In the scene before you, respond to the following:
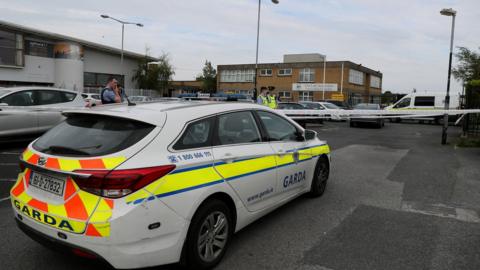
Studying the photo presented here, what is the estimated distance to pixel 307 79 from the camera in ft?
189

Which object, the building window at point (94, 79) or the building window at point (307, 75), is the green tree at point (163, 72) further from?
the building window at point (307, 75)

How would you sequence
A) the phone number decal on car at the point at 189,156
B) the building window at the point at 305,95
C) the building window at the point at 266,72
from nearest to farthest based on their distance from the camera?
1. the phone number decal on car at the point at 189,156
2. the building window at the point at 305,95
3. the building window at the point at 266,72

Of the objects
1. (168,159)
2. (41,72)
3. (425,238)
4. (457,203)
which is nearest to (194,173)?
(168,159)

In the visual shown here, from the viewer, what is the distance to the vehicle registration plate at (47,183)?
2.95 meters

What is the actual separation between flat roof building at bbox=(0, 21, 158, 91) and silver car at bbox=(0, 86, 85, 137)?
24099 millimetres

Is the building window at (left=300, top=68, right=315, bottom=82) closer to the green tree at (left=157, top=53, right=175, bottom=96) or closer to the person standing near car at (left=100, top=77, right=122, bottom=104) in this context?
the green tree at (left=157, top=53, right=175, bottom=96)

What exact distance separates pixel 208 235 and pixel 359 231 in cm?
207

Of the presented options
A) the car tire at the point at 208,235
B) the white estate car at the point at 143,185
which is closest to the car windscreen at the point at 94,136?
the white estate car at the point at 143,185

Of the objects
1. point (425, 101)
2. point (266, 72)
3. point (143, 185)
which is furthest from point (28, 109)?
point (266, 72)

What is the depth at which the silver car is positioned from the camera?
9.07 metres

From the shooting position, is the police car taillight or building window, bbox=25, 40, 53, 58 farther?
building window, bbox=25, 40, 53, 58

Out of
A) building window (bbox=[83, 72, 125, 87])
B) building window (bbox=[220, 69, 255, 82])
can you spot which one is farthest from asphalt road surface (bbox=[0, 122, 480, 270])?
building window (bbox=[220, 69, 255, 82])

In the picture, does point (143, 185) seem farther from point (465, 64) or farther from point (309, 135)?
point (465, 64)

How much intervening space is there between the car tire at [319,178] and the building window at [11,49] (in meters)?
31.9
